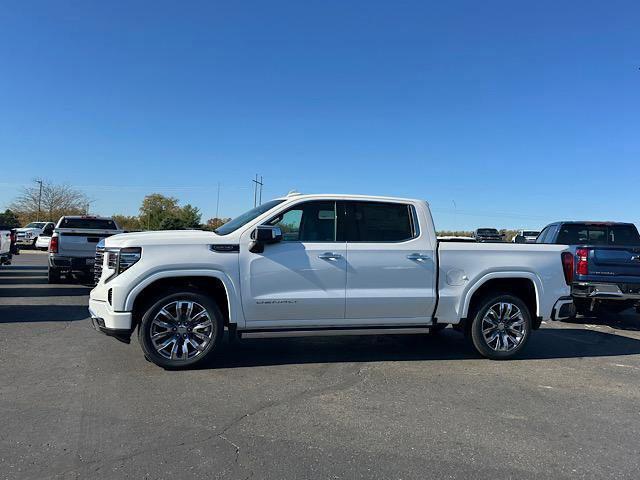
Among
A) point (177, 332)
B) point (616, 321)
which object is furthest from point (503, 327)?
point (616, 321)

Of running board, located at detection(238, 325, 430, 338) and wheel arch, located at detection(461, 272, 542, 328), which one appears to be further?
wheel arch, located at detection(461, 272, 542, 328)

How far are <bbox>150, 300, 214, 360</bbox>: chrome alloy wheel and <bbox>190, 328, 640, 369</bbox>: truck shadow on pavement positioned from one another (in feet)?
0.98

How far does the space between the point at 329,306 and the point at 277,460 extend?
2.56m

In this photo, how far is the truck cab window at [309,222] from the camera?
6145 mm

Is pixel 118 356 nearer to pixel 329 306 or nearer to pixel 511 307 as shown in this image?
pixel 329 306

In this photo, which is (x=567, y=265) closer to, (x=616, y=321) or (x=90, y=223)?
(x=616, y=321)

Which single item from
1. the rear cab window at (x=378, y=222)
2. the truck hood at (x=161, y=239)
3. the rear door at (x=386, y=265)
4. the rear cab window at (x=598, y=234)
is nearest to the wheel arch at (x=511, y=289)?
the rear door at (x=386, y=265)

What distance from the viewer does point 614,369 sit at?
648cm

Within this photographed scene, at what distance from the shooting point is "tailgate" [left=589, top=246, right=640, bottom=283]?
8.89 m

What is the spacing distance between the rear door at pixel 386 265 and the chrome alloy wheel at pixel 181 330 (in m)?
1.68

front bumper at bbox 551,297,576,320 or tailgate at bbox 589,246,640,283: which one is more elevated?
tailgate at bbox 589,246,640,283

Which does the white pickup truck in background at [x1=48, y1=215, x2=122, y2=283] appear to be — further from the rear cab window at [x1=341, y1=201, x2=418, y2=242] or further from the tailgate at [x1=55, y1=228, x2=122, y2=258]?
the rear cab window at [x1=341, y1=201, x2=418, y2=242]

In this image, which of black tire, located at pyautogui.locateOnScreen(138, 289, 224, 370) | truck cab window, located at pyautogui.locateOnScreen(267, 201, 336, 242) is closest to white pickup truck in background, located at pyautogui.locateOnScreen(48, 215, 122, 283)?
black tire, located at pyautogui.locateOnScreen(138, 289, 224, 370)

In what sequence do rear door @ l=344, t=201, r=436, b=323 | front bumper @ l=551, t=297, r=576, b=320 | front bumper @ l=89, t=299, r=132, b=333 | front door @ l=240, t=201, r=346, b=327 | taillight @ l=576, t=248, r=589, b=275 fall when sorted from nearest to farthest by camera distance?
front bumper @ l=89, t=299, r=132, b=333
front door @ l=240, t=201, r=346, b=327
rear door @ l=344, t=201, r=436, b=323
front bumper @ l=551, t=297, r=576, b=320
taillight @ l=576, t=248, r=589, b=275
